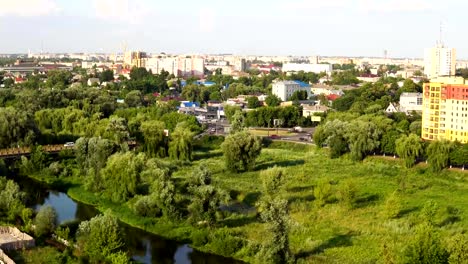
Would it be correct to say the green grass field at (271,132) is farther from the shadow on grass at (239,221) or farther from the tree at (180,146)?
the shadow on grass at (239,221)

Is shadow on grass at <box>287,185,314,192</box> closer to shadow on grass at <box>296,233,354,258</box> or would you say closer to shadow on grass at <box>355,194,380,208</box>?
shadow on grass at <box>355,194,380,208</box>

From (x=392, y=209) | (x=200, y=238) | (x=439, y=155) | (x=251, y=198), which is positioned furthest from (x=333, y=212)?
(x=439, y=155)

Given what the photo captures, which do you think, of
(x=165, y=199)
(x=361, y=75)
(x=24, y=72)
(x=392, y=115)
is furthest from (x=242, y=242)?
(x=24, y=72)

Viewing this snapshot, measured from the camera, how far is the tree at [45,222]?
18.2m

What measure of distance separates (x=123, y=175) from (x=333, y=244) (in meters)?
9.43

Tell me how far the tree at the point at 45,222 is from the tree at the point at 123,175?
5.08 m

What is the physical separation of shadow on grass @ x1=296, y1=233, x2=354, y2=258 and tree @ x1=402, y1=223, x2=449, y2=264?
3.15m

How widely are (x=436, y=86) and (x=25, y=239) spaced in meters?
26.1

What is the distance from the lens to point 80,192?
26.2m

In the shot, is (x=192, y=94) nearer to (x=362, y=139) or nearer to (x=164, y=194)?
(x=362, y=139)

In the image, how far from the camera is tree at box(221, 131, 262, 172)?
28.9 meters

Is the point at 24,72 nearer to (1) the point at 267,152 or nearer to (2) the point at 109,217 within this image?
(1) the point at 267,152

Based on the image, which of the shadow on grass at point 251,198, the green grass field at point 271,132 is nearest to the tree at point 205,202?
the shadow on grass at point 251,198

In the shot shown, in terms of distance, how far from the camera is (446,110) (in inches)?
1378
